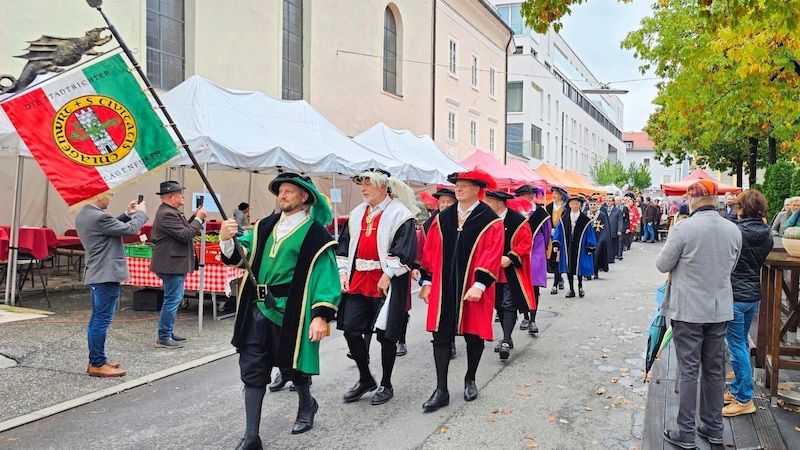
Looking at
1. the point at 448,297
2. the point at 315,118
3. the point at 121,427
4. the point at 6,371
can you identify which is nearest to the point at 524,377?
the point at 448,297

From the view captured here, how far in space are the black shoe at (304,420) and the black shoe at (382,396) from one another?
75cm

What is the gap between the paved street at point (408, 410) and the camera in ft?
15.1

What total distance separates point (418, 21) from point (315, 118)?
13.6 m

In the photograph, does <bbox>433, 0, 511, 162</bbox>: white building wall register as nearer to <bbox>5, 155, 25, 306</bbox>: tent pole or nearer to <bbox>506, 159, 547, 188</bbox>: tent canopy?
<bbox>506, 159, 547, 188</bbox>: tent canopy

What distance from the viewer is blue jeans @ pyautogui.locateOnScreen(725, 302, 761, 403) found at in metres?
4.89

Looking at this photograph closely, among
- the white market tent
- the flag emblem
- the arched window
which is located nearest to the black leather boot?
the flag emblem

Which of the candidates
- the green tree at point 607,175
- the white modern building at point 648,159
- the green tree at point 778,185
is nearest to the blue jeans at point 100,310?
the green tree at point 778,185

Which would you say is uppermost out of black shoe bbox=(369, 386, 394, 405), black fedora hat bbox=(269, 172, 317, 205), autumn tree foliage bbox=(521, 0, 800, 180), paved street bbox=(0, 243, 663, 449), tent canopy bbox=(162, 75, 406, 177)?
autumn tree foliage bbox=(521, 0, 800, 180)

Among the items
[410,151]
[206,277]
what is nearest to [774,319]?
[206,277]

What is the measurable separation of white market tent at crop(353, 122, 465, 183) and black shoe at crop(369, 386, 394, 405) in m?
9.79

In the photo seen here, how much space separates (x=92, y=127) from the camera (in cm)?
486

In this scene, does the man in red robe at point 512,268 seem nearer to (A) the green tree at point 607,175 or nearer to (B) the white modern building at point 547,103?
(B) the white modern building at point 547,103

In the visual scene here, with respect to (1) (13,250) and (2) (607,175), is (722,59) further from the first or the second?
(2) (607,175)

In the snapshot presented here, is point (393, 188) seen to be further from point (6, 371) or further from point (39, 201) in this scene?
point (39, 201)
